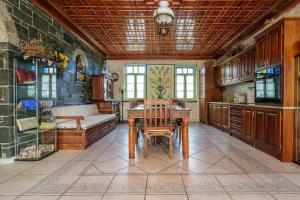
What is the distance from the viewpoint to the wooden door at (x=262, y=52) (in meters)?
3.85

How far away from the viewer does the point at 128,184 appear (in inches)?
95.7

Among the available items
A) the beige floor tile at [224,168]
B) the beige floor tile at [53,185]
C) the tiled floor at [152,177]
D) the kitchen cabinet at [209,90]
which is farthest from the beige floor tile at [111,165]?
the kitchen cabinet at [209,90]

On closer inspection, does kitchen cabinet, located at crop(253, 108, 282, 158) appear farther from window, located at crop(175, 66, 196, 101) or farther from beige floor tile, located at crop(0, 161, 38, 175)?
window, located at crop(175, 66, 196, 101)

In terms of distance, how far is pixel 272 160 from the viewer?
11.0ft

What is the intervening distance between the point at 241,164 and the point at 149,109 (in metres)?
1.70

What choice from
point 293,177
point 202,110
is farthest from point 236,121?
point 202,110

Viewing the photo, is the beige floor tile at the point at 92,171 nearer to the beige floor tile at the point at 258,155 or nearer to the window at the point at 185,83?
the beige floor tile at the point at 258,155

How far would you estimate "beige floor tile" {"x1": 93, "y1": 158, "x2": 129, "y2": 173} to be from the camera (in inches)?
116

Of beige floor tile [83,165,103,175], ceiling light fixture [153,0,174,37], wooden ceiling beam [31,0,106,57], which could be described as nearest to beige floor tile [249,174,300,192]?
beige floor tile [83,165,103,175]

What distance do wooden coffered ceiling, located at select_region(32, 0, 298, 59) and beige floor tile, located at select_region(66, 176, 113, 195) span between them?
10.6 ft

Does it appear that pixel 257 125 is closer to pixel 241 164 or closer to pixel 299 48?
pixel 241 164

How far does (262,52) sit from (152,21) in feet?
8.54

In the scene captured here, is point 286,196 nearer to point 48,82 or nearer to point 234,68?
point 48,82

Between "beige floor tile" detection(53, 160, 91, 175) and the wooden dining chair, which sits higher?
the wooden dining chair
